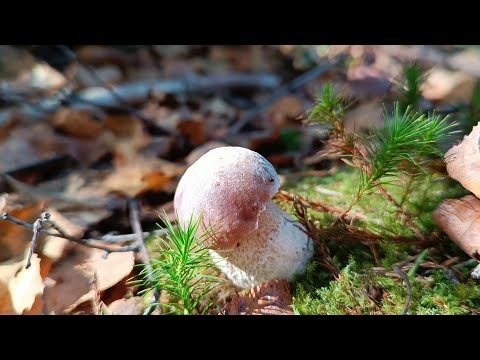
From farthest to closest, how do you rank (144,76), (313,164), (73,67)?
(144,76) → (73,67) → (313,164)

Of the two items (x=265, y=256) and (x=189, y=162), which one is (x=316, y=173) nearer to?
(x=189, y=162)

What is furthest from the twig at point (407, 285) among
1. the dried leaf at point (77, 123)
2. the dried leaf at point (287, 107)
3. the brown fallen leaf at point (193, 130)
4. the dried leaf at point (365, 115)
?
the dried leaf at point (77, 123)

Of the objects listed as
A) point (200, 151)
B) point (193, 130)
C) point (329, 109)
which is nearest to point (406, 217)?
point (329, 109)

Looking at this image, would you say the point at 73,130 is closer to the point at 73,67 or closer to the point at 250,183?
the point at 73,67

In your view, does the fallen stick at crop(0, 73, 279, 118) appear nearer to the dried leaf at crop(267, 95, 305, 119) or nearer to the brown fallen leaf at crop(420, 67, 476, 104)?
the dried leaf at crop(267, 95, 305, 119)

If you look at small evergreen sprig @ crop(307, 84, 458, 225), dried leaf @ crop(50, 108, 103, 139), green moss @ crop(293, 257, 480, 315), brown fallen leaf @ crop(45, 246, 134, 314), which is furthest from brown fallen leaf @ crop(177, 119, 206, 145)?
green moss @ crop(293, 257, 480, 315)
